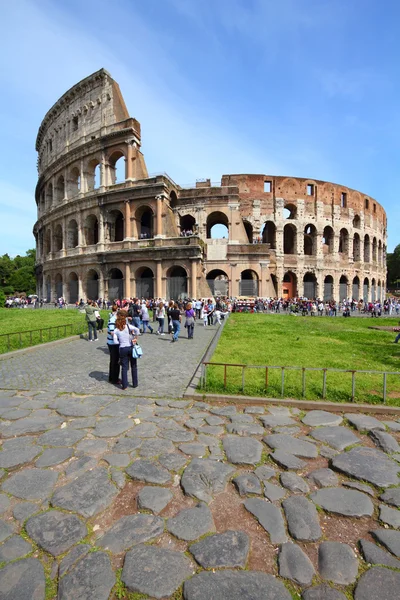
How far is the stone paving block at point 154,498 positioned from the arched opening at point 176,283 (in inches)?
913

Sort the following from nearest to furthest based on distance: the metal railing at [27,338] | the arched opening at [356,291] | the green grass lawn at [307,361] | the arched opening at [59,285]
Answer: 1. the green grass lawn at [307,361]
2. the metal railing at [27,338]
3. the arched opening at [59,285]
4. the arched opening at [356,291]

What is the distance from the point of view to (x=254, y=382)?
19.4 feet

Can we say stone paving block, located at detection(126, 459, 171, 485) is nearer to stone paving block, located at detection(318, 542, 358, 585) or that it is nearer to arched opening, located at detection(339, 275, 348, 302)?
stone paving block, located at detection(318, 542, 358, 585)

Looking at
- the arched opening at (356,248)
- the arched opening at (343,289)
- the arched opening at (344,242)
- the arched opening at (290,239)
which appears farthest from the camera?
the arched opening at (356,248)

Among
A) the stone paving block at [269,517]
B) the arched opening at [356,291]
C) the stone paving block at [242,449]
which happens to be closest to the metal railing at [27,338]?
the stone paving block at [242,449]

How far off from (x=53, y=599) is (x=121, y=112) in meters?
34.5

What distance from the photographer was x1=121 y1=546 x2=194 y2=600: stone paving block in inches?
71.9

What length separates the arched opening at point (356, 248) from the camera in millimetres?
39844

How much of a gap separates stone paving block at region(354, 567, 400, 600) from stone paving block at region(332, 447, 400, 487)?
1.04 metres

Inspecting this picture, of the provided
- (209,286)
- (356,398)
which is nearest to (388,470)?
(356,398)

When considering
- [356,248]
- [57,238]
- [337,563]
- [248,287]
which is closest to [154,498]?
[337,563]

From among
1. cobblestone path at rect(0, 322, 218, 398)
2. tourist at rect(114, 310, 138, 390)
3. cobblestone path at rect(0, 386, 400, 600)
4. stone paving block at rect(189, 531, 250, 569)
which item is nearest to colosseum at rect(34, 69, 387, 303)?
cobblestone path at rect(0, 322, 218, 398)

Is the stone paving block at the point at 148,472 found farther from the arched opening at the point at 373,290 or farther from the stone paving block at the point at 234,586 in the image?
the arched opening at the point at 373,290

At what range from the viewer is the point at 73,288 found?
3194 cm
